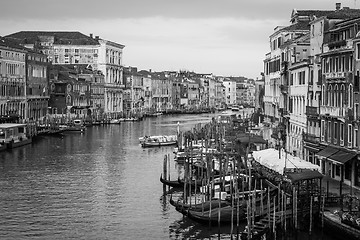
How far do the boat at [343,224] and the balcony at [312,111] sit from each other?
6.66m

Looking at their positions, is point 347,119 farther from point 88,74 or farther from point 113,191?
point 88,74

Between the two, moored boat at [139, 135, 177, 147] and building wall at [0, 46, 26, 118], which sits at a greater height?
building wall at [0, 46, 26, 118]

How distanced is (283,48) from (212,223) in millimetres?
13314

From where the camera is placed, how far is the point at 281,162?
19.5 m

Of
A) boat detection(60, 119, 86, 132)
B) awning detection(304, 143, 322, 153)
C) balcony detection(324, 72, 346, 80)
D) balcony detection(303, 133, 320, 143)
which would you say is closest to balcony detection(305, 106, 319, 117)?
balcony detection(303, 133, 320, 143)

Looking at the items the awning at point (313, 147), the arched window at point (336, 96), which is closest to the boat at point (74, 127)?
the awning at point (313, 147)

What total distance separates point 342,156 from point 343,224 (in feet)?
14.2

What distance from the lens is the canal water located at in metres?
17.6

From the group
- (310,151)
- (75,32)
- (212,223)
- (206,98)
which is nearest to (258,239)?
(212,223)

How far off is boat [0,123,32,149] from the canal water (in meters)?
0.76

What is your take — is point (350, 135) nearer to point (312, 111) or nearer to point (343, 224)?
point (312, 111)

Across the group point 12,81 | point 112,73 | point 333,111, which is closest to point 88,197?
point 333,111

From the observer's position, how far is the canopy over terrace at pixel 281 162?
18.4 meters

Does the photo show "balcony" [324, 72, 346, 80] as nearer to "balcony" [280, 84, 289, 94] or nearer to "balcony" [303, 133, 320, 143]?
"balcony" [303, 133, 320, 143]
